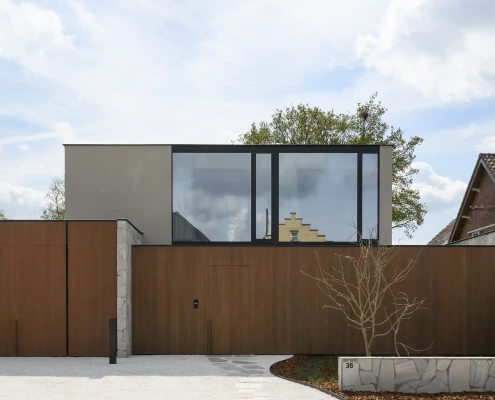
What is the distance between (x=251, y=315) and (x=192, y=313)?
1.30 metres

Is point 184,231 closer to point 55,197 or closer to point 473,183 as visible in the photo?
point 473,183

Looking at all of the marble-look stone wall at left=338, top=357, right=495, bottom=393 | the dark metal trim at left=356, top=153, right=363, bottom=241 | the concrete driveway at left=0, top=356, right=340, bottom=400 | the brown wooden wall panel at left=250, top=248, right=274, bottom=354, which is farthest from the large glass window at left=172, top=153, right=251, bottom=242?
the marble-look stone wall at left=338, top=357, right=495, bottom=393

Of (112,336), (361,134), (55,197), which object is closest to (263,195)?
(112,336)

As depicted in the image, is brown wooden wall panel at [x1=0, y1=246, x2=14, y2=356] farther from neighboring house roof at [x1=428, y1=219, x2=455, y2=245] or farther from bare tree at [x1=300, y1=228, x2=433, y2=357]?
neighboring house roof at [x1=428, y1=219, x2=455, y2=245]

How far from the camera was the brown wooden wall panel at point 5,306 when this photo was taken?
1341 cm

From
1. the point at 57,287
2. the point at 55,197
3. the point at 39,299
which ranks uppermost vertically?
the point at 55,197

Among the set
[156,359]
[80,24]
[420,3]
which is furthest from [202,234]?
[420,3]

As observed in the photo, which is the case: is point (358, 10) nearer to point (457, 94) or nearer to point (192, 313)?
point (457, 94)

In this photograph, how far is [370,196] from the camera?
14.9 m

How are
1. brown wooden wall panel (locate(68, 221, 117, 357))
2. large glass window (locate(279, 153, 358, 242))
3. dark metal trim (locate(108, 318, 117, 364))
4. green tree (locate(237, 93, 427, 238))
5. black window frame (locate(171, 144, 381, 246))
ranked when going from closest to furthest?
dark metal trim (locate(108, 318, 117, 364))
brown wooden wall panel (locate(68, 221, 117, 357))
black window frame (locate(171, 144, 381, 246))
large glass window (locate(279, 153, 358, 242))
green tree (locate(237, 93, 427, 238))

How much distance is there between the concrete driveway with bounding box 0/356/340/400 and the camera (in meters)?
9.40

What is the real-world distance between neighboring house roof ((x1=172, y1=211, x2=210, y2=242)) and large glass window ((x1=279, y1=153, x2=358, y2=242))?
6.31 ft

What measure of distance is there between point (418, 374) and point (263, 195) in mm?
6131

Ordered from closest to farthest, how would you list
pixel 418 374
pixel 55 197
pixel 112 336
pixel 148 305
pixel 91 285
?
pixel 418 374 < pixel 112 336 < pixel 91 285 < pixel 148 305 < pixel 55 197
